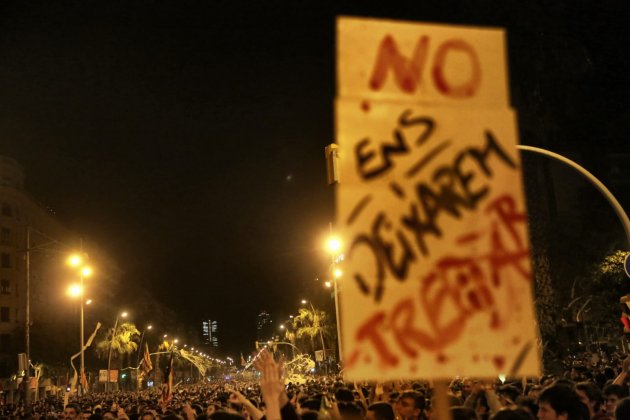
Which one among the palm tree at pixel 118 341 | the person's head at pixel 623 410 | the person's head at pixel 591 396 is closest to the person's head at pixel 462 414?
the person's head at pixel 623 410

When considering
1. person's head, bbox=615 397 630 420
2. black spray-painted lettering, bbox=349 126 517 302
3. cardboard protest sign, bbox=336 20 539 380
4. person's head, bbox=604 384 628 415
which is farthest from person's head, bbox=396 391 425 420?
black spray-painted lettering, bbox=349 126 517 302

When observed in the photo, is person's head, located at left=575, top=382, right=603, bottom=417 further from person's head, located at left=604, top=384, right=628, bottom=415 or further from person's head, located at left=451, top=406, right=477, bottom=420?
person's head, located at left=451, top=406, right=477, bottom=420

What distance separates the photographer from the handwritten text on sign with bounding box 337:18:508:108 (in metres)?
3.62

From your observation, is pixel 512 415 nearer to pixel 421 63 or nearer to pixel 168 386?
pixel 421 63

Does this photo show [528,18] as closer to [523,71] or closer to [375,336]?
[523,71]

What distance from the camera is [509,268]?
136 inches

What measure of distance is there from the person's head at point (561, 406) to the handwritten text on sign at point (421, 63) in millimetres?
3037

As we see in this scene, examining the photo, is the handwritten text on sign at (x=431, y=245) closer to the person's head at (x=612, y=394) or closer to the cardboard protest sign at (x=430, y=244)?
the cardboard protest sign at (x=430, y=244)

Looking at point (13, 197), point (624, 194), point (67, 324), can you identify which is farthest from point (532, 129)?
point (13, 197)

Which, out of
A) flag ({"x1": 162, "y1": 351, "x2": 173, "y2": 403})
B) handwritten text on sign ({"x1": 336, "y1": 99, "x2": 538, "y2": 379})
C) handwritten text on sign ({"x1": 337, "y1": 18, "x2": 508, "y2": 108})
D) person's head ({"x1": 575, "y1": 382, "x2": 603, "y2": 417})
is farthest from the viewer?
flag ({"x1": 162, "y1": 351, "x2": 173, "y2": 403})

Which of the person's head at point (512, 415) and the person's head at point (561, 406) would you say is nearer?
the person's head at point (512, 415)

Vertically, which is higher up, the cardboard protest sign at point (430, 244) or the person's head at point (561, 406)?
the cardboard protest sign at point (430, 244)

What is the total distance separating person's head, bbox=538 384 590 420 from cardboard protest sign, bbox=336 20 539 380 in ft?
8.41

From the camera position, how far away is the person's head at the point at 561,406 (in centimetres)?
554
